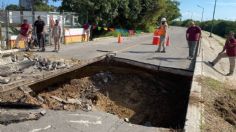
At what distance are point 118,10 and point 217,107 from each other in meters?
38.4

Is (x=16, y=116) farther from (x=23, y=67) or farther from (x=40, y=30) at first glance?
(x=40, y=30)

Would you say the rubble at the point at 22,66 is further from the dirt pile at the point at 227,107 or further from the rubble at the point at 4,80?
the dirt pile at the point at 227,107

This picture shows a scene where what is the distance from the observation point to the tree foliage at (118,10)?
36.6 meters

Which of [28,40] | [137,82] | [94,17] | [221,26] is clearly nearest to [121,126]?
[137,82]

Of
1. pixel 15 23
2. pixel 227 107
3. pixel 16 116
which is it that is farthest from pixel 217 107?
pixel 15 23

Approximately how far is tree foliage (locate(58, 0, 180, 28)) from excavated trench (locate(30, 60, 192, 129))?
21.3 m

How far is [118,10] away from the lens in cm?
4744

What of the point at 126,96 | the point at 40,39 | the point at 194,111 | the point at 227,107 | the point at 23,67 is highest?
the point at 40,39

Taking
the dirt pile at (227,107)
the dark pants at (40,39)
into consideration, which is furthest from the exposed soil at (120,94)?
the dark pants at (40,39)

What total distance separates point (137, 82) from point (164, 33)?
5.57 meters

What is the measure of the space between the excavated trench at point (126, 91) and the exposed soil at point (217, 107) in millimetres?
1040

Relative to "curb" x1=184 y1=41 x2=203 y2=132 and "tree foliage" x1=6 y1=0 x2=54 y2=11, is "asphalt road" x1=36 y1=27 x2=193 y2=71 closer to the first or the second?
"curb" x1=184 y1=41 x2=203 y2=132

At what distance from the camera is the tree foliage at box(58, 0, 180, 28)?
120 ft

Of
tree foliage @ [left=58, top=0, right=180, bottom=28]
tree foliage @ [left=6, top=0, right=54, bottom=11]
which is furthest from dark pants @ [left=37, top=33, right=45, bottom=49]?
tree foliage @ [left=6, top=0, right=54, bottom=11]
